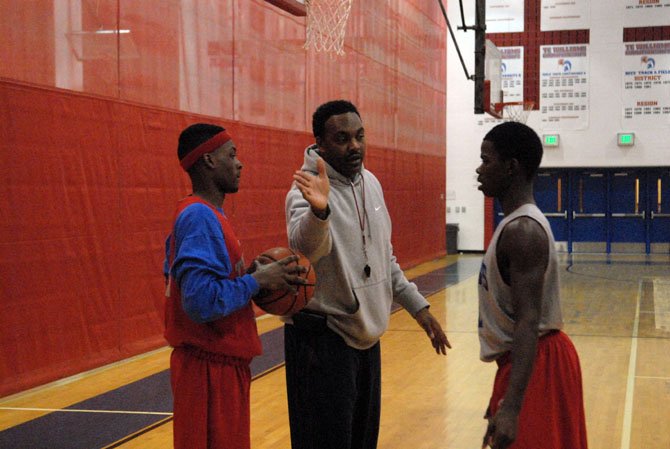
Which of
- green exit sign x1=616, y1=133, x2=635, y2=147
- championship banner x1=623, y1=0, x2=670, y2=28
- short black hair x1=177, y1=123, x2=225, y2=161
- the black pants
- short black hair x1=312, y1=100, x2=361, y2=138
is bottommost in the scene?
the black pants

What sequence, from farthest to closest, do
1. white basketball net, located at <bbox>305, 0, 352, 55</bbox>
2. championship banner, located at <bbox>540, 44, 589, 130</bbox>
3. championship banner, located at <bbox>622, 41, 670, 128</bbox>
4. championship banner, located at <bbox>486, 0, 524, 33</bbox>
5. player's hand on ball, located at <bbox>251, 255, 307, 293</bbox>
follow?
championship banner, located at <bbox>486, 0, 524, 33</bbox> < championship banner, located at <bbox>540, 44, 589, 130</bbox> < championship banner, located at <bbox>622, 41, 670, 128</bbox> < white basketball net, located at <bbox>305, 0, 352, 55</bbox> < player's hand on ball, located at <bbox>251, 255, 307, 293</bbox>

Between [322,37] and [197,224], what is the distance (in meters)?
9.17

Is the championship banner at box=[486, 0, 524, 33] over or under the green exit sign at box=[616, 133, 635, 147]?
over

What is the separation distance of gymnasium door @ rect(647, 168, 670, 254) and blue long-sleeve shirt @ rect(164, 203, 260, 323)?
1877 cm

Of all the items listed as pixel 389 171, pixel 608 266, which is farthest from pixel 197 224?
pixel 608 266

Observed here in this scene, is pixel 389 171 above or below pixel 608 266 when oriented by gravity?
above

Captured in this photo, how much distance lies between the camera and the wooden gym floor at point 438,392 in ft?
17.1

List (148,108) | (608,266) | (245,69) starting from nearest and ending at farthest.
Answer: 1. (148,108)
2. (245,69)
3. (608,266)

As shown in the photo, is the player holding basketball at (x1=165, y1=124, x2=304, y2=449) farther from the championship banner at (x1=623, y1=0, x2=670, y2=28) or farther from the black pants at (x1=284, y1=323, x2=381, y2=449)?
the championship banner at (x1=623, y1=0, x2=670, y2=28)

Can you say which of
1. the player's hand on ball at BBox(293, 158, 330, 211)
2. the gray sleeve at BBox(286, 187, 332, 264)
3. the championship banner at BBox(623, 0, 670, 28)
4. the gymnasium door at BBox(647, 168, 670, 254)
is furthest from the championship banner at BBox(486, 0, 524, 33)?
the player's hand on ball at BBox(293, 158, 330, 211)

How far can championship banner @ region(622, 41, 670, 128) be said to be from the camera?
19.1 meters

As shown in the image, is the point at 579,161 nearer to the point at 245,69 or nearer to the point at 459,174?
the point at 459,174

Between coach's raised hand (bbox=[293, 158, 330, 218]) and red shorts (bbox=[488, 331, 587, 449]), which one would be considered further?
coach's raised hand (bbox=[293, 158, 330, 218])

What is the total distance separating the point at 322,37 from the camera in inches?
451
